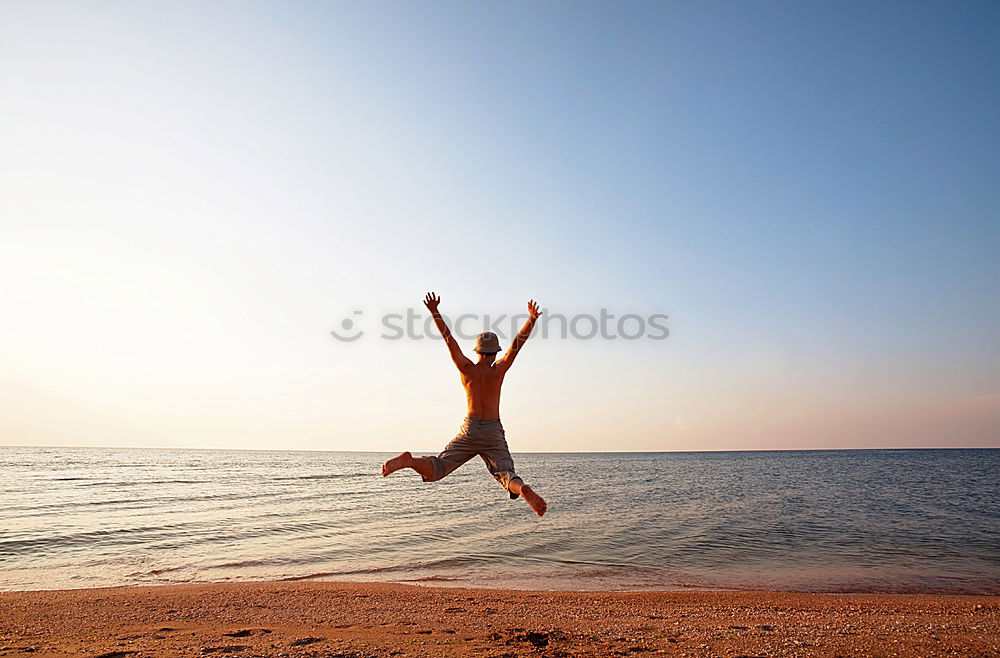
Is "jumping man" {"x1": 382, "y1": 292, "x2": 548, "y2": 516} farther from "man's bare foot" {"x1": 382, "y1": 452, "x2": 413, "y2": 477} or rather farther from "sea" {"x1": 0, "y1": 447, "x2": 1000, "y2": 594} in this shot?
"sea" {"x1": 0, "y1": 447, "x2": 1000, "y2": 594}

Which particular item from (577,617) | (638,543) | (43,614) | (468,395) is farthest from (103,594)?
(638,543)

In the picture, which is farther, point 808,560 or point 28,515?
point 28,515

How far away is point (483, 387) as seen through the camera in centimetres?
675

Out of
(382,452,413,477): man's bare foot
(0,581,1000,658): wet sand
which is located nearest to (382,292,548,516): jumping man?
(382,452,413,477): man's bare foot

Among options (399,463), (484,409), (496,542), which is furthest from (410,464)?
(496,542)

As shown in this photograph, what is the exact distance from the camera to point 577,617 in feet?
35.4

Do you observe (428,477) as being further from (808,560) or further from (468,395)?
(808,560)

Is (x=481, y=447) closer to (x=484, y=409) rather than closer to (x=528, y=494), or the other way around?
(x=484, y=409)

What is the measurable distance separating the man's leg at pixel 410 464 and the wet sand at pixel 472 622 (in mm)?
3508

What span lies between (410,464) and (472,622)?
18.4 feet

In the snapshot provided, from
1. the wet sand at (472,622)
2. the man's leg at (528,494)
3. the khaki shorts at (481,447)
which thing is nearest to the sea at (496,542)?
the wet sand at (472,622)

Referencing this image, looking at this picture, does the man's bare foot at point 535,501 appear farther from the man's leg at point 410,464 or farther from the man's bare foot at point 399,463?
the man's bare foot at point 399,463

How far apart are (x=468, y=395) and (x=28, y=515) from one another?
2684cm

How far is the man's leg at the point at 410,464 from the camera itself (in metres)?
6.08
